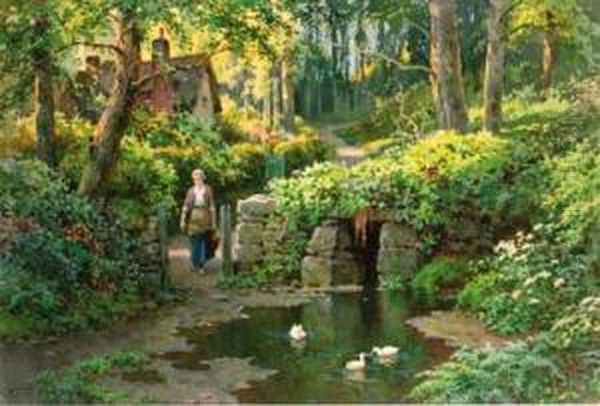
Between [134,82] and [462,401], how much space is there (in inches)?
353

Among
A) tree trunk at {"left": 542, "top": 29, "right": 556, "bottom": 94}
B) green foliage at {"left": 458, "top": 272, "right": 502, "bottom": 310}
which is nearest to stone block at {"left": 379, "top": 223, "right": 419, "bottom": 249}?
green foliage at {"left": 458, "top": 272, "right": 502, "bottom": 310}

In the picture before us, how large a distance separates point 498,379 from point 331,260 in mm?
8493

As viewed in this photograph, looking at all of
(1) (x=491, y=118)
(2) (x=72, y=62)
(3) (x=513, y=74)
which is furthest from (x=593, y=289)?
(3) (x=513, y=74)

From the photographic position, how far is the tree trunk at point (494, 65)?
2844 centimetres

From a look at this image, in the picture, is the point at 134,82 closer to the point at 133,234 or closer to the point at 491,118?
the point at 133,234

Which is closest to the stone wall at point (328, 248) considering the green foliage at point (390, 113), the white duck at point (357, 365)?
the white duck at point (357, 365)

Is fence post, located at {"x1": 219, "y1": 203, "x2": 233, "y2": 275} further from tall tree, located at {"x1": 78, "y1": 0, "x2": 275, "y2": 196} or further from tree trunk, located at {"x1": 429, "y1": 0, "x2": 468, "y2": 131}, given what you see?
tree trunk, located at {"x1": 429, "y1": 0, "x2": 468, "y2": 131}

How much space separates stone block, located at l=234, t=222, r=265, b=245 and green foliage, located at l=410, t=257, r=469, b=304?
273cm

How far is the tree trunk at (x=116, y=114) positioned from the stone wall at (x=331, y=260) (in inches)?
137

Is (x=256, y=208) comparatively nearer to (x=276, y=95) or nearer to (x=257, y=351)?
(x=257, y=351)

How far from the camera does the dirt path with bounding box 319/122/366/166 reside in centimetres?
3791

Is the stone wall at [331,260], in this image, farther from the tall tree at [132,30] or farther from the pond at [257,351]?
the tall tree at [132,30]

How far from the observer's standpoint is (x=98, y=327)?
48.1 feet

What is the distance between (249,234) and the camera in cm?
1911
